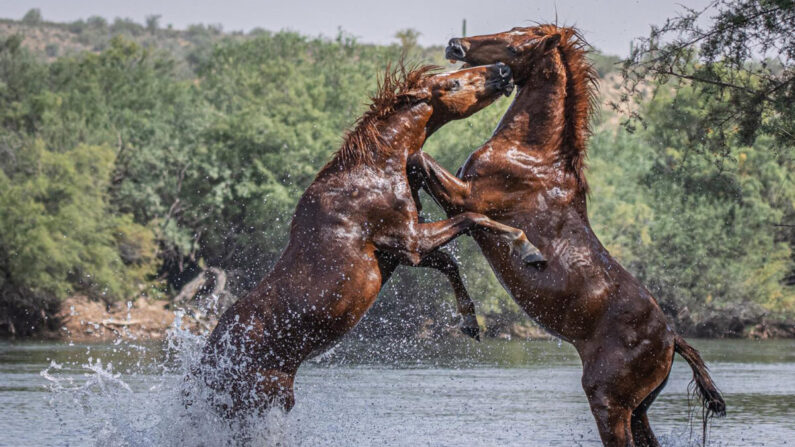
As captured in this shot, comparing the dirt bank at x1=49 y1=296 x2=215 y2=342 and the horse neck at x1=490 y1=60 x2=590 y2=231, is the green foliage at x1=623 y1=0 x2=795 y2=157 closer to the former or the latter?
the horse neck at x1=490 y1=60 x2=590 y2=231

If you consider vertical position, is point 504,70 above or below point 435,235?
above

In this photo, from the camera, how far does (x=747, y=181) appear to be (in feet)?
117

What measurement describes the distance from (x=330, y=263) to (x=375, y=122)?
1.18 meters

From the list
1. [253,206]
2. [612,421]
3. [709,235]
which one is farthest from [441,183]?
[253,206]

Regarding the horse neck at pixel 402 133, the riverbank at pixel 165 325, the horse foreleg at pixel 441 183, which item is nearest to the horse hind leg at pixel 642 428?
the horse foreleg at pixel 441 183

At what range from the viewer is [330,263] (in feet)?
25.1

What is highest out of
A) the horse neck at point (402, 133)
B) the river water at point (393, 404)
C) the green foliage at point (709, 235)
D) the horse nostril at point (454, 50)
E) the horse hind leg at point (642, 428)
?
the horse nostril at point (454, 50)

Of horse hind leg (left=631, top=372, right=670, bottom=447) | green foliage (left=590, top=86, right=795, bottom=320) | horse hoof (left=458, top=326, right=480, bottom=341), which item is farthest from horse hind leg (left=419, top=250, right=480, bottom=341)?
green foliage (left=590, top=86, right=795, bottom=320)

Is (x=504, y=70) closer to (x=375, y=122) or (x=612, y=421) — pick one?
(x=375, y=122)

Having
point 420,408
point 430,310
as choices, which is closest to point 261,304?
point 420,408

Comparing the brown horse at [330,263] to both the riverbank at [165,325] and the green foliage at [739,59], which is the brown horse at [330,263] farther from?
the riverbank at [165,325]

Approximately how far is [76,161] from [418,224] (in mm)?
29800

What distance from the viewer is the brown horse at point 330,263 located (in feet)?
25.1

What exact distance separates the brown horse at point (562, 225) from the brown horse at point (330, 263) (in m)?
0.23
